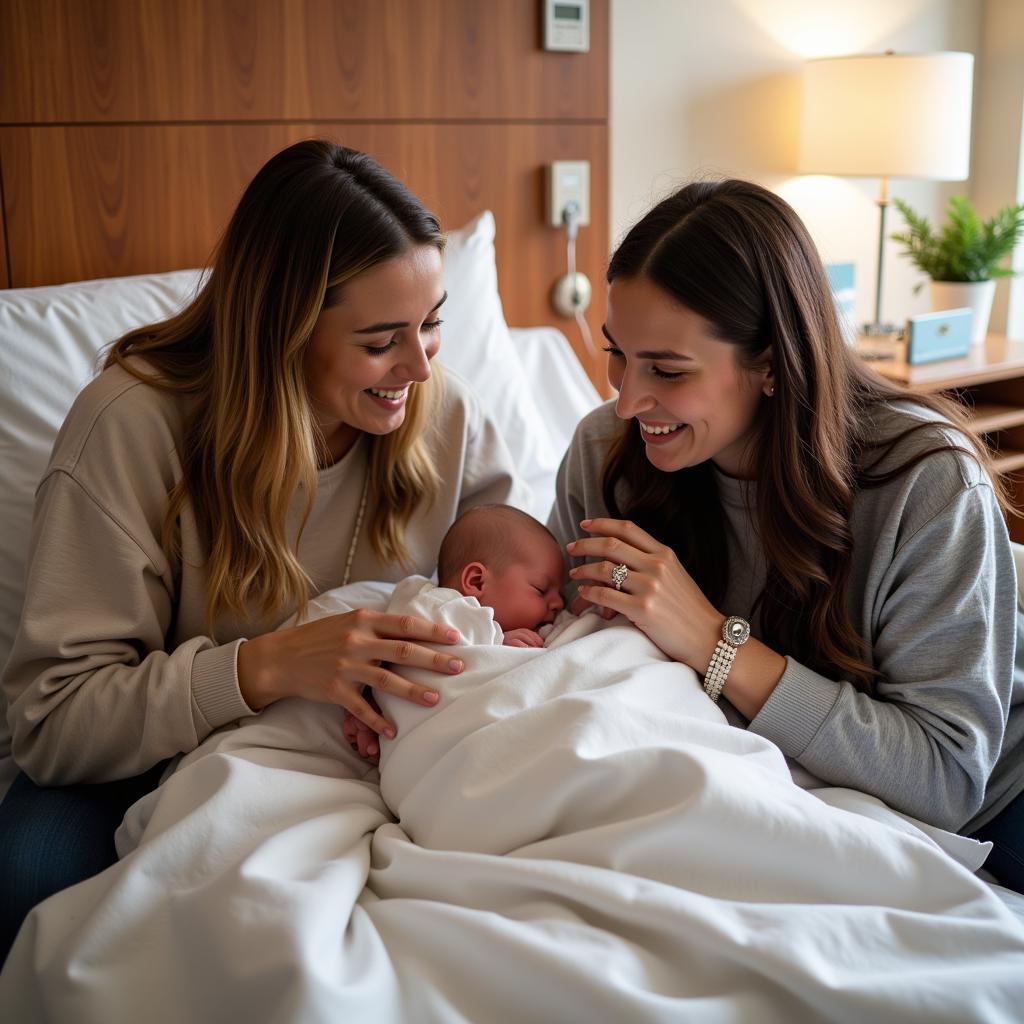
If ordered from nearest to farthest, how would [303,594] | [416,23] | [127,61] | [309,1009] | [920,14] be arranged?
[309,1009], [303,594], [127,61], [416,23], [920,14]

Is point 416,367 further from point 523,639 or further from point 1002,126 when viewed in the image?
point 1002,126

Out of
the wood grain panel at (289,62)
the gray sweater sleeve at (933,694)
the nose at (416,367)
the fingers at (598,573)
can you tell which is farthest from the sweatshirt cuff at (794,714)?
the wood grain panel at (289,62)

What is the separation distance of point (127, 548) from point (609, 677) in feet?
2.03

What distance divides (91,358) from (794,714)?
1.22 m

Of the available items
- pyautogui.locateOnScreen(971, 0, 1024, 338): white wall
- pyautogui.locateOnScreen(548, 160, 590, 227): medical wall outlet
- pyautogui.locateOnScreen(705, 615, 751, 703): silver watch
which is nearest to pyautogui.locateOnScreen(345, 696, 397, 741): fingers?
pyautogui.locateOnScreen(705, 615, 751, 703): silver watch

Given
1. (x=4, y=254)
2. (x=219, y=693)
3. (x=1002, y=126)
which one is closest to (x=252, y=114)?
(x=4, y=254)

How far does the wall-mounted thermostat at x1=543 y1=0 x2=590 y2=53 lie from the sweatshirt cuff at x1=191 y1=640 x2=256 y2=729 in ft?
5.53

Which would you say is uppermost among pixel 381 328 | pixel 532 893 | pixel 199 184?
pixel 199 184

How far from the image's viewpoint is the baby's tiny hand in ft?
4.79

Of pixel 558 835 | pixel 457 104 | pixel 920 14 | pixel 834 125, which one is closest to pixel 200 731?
pixel 558 835

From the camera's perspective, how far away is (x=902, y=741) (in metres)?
1.33

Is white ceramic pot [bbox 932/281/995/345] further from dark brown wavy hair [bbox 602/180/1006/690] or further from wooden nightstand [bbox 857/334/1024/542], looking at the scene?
dark brown wavy hair [bbox 602/180/1006/690]

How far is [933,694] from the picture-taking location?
4.40 ft

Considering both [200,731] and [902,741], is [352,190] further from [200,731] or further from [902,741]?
[902,741]
